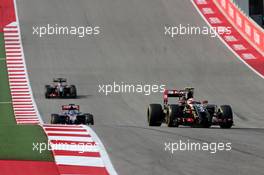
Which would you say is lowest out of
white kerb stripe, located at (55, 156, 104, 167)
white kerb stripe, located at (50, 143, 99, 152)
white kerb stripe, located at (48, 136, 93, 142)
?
white kerb stripe, located at (55, 156, 104, 167)

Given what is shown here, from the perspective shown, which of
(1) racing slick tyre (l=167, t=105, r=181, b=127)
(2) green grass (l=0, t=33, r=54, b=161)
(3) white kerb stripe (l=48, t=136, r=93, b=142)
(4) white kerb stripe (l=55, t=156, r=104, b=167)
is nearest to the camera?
(4) white kerb stripe (l=55, t=156, r=104, b=167)

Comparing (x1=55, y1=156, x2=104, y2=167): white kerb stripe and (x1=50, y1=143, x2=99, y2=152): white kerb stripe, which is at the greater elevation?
(x1=50, y1=143, x2=99, y2=152): white kerb stripe

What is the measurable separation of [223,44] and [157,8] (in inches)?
281

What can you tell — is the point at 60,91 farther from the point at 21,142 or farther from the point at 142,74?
the point at 21,142

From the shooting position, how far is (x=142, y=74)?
3170 centimetres

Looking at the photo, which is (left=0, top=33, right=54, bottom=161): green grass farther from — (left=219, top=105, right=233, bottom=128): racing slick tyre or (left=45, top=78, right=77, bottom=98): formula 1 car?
(left=45, top=78, right=77, bottom=98): formula 1 car

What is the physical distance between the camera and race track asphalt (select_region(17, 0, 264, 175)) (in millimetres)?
11781

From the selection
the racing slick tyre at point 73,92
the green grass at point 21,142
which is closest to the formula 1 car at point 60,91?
the racing slick tyre at point 73,92

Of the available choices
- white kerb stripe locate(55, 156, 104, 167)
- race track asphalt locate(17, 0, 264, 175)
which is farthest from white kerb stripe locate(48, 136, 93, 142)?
white kerb stripe locate(55, 156, 104, 167)

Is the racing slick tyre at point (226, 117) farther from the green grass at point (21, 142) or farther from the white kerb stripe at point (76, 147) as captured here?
the white kerb stripe at point (76, 147)

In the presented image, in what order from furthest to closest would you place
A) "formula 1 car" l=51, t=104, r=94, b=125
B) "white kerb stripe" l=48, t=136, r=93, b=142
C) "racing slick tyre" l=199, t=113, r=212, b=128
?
"formula 1 car" l=51, t=104, r=94, b=125, "racing slick tyre" l=199, t=113, r=212, b=128, "white kerb stripe" l=48, t=136, r=93, b=142

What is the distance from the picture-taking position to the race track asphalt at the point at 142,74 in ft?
38.7

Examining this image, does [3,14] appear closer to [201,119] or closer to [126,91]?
[126,91]

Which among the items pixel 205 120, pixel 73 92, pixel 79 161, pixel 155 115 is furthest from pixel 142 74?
pixel 79 161
